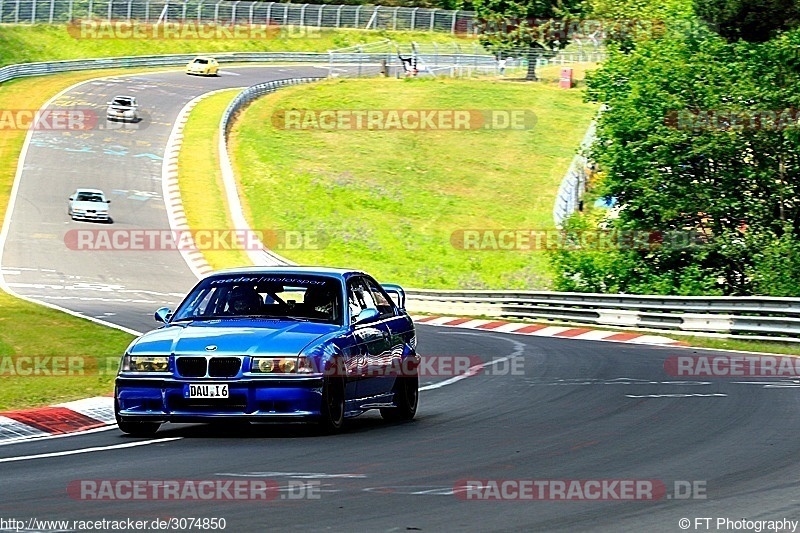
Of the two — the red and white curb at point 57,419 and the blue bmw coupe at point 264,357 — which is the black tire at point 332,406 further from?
the red and white curb at point 57,419

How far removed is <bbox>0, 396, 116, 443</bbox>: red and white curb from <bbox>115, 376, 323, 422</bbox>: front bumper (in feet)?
4.31

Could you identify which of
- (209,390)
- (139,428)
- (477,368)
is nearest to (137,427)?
(139,428)

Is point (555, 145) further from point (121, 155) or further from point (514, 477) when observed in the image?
point (514, 477)

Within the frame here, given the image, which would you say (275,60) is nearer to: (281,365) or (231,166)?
(231,166)

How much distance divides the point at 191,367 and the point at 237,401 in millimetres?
495

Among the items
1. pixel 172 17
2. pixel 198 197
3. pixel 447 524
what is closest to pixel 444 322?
pixel 198 197

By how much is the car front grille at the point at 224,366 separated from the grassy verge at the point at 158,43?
75.5 meters

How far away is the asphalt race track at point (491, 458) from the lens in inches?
316

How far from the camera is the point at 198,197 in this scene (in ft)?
178

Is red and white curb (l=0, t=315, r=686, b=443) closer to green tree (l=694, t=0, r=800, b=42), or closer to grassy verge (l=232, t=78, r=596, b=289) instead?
green tree (l=694, t=0, r=800, b=42)

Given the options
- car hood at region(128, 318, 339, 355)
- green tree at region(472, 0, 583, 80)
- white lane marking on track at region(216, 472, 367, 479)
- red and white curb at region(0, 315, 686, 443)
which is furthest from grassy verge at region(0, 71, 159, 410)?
green tree at region(472, 0, 583, 80)

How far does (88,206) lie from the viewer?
4947cm

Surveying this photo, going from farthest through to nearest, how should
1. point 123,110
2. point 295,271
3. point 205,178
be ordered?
point 123,110 → point 205,178 → point 295,271

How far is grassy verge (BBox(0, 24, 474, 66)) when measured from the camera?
88.9 m
